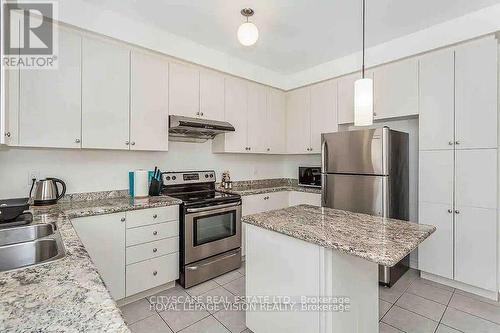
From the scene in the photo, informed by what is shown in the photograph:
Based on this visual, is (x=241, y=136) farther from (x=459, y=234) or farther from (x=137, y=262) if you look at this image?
(x=459, y=234)

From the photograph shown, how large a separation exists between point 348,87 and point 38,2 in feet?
10.7

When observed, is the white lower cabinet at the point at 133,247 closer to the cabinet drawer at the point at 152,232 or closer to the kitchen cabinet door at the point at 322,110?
the cabinet drawer at the point at 152,232

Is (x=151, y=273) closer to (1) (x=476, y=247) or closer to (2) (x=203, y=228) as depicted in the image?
(2) (x=203, y=228)

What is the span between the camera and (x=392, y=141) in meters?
2.61

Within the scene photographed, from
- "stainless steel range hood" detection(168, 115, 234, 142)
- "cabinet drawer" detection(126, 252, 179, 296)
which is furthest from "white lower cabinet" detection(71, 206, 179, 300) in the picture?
"stainless steel range hood" detection(168, 115, 234, 142)

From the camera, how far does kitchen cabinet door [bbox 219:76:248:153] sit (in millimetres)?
3301

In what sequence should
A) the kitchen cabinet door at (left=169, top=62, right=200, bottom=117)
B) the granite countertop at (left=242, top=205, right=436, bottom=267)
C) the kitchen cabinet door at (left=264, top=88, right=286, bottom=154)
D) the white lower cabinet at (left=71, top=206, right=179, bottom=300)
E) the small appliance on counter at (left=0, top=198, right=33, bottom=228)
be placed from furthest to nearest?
the kitchen cabinet door at (left=264, top=88, right=286, bottom=154)
the kitchen cabinet door at (left=169, top=62, right=200, bottom=117)
the white lower cabinet at (left=71, top=206, right=179, bottom=300)
the small appliance on counter at (left=0, top=198, right=33, bottom=228)
the granite countertop at (left=242, top=205, right=436, bottom=267)

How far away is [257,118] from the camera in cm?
365

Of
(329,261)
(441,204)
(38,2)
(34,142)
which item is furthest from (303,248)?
(38,2)

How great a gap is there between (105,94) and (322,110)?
8.83ft

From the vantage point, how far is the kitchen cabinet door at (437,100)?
2.51 meters

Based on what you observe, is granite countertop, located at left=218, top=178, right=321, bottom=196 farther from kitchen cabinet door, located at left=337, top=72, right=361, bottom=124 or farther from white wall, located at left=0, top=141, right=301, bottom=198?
kitchen cabinet door, located at left=337, top=72, right=361, bottom=124

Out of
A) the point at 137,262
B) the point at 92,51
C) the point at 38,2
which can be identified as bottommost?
the point at 137,262

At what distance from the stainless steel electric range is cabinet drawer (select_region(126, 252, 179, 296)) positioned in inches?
3.6
